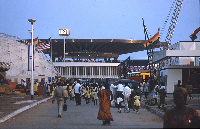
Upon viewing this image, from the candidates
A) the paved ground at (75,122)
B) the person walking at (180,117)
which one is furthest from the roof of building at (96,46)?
the person walking at (180,117)

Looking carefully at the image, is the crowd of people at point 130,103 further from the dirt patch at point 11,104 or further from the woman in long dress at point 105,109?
the dirt patch at point 11,104

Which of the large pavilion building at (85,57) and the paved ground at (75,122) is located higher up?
the large pavilion building at (85,57)

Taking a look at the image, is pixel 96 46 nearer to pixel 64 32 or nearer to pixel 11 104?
pixel 64 32

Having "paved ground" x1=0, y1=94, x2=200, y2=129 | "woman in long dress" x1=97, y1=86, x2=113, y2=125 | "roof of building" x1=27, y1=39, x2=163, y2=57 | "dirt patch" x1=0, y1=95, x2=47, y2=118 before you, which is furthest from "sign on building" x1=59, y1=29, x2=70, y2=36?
"woman in long dress" x1=97, y1=86, x2=113, y2=125

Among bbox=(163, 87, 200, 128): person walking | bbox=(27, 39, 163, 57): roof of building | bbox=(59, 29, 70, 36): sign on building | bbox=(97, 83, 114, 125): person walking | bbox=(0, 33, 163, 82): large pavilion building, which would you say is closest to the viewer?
bbox=(163, 87, 200, 128): person walking

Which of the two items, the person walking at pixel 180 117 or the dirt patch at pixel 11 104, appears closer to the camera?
the person walking at pixel 180 117

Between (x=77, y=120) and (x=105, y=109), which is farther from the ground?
(x=105, y=109)

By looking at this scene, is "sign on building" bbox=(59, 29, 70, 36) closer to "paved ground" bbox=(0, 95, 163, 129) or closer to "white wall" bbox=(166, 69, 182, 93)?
Result: "white wall" bbox=(166, 69, 182, 93)

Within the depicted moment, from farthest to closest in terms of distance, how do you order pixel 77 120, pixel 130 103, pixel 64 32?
pixel 64 32 → pixel 130 103 → pixel 77 120

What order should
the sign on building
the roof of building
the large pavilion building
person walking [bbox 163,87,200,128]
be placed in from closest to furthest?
person walking [bbox 163,87,200,128], the large pavilion building, the roof of building, the sign on building

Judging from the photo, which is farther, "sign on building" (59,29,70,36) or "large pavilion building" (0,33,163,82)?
"sign on building" (59,29,70,36)

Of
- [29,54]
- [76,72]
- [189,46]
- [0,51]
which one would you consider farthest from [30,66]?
[76,72]

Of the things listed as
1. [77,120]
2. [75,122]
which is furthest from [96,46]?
[75,122]

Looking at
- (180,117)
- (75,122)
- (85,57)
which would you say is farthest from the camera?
(85,57)
